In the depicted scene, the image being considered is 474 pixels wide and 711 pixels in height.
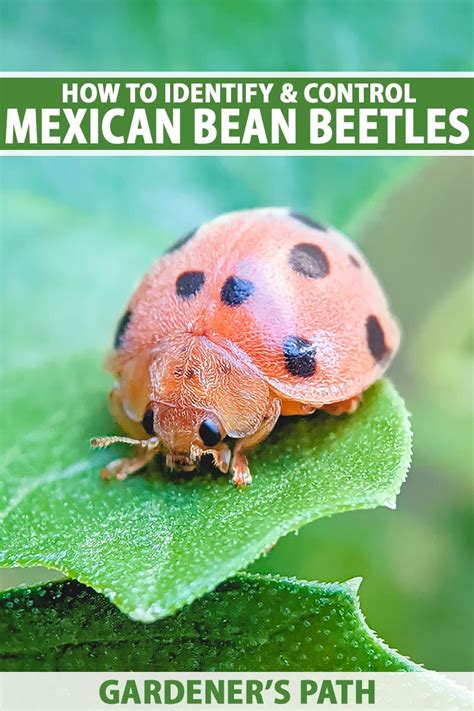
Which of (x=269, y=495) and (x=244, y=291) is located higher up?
(x=244, y=291)

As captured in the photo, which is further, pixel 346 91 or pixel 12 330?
pixel 12 330

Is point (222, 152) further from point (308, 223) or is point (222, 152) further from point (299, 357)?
point (299, 357)

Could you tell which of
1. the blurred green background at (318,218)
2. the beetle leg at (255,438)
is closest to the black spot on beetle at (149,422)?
the beetle leg at (255,438)

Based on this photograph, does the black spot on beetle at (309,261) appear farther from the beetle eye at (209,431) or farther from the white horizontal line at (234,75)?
the white horizontal line at (234,75)

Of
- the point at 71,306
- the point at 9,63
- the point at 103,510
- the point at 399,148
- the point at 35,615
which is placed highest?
the point at 9,63

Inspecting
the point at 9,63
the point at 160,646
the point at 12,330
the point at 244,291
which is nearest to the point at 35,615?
the point at 160,646

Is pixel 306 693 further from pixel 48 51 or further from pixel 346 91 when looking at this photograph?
pixel 48 51

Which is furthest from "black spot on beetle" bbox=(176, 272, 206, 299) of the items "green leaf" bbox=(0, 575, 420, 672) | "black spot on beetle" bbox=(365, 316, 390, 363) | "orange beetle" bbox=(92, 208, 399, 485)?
"green leaf" bbox=(0, 575, 420, 672)

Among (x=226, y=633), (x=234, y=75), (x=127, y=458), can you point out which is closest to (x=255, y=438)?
(x=127, y=458)

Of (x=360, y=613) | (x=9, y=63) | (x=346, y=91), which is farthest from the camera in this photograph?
(x=9, y=63)
